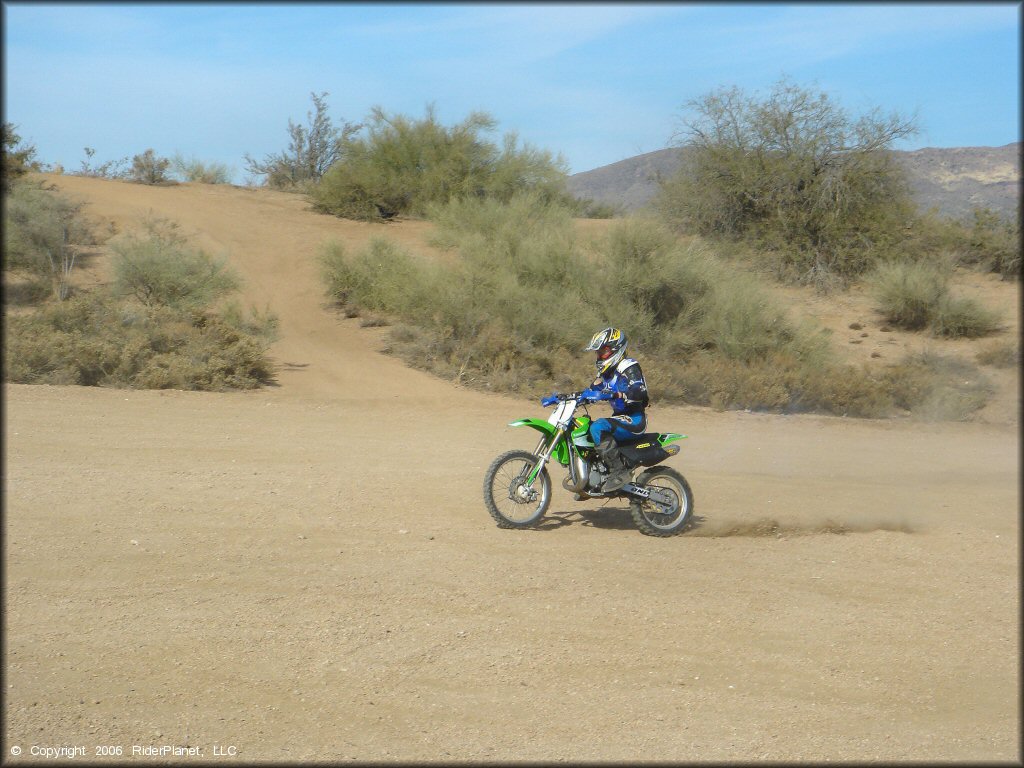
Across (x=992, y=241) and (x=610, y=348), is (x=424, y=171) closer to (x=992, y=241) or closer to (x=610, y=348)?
(x=992, y=241)

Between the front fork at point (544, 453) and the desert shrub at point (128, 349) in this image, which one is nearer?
the front fork at point (544, 453)

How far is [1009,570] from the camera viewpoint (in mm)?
9734

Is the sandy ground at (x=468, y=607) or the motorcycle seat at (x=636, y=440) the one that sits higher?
the motorcycle seat at (x=636, y=440)

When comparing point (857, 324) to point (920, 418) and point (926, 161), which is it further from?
point (926, 161)

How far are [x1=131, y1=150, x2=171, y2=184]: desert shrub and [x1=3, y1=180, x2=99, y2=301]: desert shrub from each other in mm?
10189

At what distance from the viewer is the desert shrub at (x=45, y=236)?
22969mm

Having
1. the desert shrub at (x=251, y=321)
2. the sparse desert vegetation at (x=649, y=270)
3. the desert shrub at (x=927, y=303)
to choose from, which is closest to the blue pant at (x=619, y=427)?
the sparse desert vegetation at (x=649, y=270)

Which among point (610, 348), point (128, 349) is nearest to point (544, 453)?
point (610, 348)

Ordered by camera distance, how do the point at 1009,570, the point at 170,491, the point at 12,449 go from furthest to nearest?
the point at 12,449 < the point at 170,491 < the point at 1009,570

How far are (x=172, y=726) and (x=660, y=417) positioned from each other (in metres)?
13.7

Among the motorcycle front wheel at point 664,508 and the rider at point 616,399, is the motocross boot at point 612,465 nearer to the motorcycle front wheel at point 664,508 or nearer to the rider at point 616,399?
the rider at point 616,399

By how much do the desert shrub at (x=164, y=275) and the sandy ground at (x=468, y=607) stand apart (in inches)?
306

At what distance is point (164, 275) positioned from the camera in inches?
879

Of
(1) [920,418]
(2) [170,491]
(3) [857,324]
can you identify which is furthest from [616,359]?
(3) [857,324]
